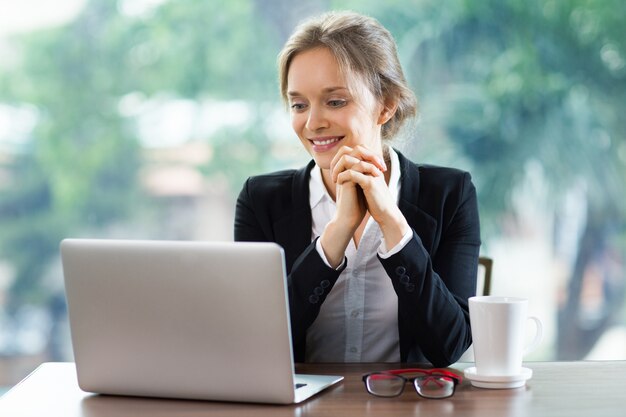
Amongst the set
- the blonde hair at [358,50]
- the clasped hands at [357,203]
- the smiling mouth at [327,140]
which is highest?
the blonde hair at [358,50]

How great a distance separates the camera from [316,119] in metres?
2.00

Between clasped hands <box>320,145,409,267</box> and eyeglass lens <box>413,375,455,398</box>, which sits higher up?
clasped hands <box>320,145,409,267</box>

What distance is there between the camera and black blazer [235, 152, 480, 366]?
179cm

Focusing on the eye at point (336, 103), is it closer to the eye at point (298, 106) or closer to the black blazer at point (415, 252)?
the eye at point (298, 106)

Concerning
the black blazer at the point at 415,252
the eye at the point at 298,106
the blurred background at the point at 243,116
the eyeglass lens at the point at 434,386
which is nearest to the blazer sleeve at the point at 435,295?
the black blazer at the point at 415,252

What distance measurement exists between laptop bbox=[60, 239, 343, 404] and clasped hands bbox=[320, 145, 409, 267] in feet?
1.21

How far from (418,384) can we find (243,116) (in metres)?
2.61

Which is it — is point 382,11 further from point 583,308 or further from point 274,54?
point 583,308

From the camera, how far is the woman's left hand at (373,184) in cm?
179

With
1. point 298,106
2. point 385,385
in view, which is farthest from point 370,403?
point 298,106

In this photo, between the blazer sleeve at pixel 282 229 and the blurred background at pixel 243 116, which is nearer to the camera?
the blazer sleeve at pixel 282 229

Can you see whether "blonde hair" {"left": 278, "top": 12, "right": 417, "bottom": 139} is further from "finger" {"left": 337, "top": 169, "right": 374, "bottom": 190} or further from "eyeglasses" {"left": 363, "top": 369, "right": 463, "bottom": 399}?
"eyeglasses" {"left": 363, "top": 369, "right": 463, "bottom": 399}

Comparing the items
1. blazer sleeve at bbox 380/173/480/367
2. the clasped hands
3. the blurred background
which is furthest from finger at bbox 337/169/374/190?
the blurred background

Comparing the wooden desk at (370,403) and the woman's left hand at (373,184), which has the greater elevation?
the woman's left hand at (373,184)
